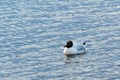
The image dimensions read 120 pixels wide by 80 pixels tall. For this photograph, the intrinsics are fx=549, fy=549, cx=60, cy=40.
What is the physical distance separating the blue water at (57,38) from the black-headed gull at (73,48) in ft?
1.46

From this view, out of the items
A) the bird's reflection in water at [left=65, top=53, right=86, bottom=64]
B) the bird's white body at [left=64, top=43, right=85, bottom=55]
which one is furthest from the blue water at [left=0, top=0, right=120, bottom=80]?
the bird's white body at [left=64, top=43, right=85, bottom=55]

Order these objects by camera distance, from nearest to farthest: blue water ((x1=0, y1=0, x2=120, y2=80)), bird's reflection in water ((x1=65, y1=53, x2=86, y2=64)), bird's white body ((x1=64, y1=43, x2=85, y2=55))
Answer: blue water ((x1=0, y1=0, x2=120, y2=80)) < bird's reflection in water ((x1=65, y1=53, x2=86, y2=64)) < bird's white body ((x1=64, y1=43, x2=85, y2=55))

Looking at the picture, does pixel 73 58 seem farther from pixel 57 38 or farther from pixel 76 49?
pixel 57 38

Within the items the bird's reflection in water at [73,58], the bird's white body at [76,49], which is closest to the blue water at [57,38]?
the bird's reflection in water at [73,58]

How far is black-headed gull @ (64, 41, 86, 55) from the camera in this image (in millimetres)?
41625

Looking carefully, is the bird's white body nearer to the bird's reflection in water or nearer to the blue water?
the bird's reflection in water

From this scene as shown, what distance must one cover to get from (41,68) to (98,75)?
4.13 m

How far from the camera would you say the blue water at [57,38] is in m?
36.2

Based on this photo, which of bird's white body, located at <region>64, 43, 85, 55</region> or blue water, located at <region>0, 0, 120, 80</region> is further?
bird's white body, located at <region>64, 43, 85, 55</region>

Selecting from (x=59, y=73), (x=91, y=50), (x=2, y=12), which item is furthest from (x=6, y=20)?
(x=59, y=73)

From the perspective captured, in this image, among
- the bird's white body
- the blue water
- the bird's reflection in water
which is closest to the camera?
the blue water

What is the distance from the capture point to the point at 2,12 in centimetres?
5359

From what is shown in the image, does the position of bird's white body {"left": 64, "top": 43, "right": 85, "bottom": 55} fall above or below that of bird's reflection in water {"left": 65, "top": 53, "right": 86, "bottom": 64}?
above

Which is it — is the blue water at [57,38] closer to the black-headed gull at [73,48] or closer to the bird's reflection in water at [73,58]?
the bird's reflection in water at [73,58]
